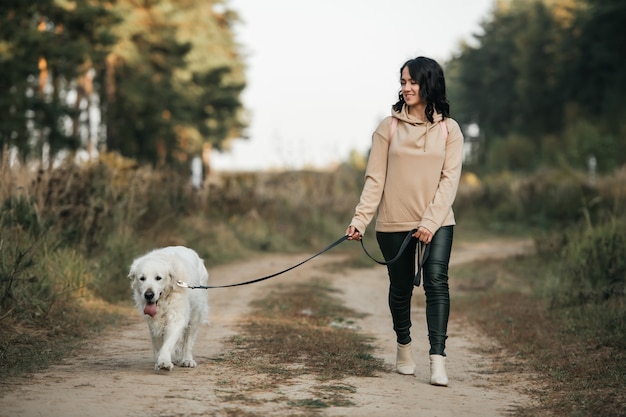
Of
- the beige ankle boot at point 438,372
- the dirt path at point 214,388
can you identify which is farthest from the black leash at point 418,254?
the dirt path at point 214,388

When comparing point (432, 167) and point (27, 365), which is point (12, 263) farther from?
point (432, 167)

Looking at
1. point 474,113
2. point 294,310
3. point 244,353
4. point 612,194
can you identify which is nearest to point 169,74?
point 612,194

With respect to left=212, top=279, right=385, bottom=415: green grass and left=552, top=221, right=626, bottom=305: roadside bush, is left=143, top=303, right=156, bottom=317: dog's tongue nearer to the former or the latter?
left=212, top=279, right=385, bottom=415: green grass

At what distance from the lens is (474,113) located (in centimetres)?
7919

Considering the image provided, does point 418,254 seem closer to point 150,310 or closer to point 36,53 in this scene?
point 150,310

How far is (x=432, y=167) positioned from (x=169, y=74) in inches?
1387

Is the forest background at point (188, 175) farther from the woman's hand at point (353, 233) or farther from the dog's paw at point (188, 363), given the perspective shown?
the woman's hand at point (353, 233)

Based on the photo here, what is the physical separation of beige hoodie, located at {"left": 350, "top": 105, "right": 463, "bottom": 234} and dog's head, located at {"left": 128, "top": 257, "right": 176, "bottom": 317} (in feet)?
4.76

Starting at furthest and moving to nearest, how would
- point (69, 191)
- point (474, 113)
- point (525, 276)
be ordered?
point (474, 113), point (525, 276), point (69, 191)

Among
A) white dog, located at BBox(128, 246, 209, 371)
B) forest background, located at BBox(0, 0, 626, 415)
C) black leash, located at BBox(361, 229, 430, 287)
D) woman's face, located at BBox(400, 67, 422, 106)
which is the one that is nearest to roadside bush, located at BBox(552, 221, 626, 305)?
forest background, located at BBox(0, 0, 626, 415)

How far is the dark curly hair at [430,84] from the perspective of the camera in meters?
6.41

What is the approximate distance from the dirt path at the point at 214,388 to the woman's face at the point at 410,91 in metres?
2.02

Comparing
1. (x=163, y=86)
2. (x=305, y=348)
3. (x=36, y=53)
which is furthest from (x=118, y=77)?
(x=305, y=348)

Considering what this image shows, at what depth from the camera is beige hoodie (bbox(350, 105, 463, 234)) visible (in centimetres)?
639
